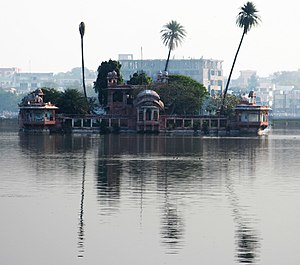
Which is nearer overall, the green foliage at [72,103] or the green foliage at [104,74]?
the green foliage at [72,103]

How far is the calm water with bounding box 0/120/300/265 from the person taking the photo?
103 ft

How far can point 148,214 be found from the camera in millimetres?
40156

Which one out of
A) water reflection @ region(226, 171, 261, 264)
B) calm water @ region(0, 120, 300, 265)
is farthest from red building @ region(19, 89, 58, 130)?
water reflection @ region(226, 171, 261, 264)

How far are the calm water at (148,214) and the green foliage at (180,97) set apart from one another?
96.6 m

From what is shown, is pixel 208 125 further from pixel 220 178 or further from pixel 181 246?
pixel 181 246

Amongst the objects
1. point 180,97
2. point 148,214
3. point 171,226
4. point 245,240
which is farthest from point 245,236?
point 180,97

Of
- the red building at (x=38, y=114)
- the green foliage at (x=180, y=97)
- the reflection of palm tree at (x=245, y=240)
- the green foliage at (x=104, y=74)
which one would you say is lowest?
the reflection of palm tree at (x=245, y=240)

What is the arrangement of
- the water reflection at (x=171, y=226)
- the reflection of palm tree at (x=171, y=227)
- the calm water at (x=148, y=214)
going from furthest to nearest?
the reflection of palm tree at (x=171, y=227)
the water reflection at (x=171, y=226)
the calm water at (x=148, y=214)

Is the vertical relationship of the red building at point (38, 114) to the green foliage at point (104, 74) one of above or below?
below

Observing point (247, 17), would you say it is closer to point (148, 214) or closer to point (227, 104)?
point (227, 104)

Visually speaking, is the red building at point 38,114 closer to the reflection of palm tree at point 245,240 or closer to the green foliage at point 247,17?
the green foliage at point 247,17

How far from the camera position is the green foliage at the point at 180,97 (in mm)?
167375

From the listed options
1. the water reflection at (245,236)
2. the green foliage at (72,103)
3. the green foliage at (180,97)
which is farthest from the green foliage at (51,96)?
the water reflection at (245,236)

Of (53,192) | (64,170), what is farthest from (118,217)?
(64,170)
